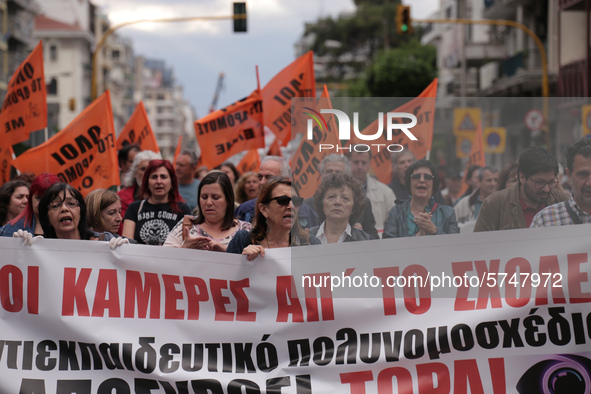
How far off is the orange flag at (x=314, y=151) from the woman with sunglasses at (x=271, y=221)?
475 millimetres

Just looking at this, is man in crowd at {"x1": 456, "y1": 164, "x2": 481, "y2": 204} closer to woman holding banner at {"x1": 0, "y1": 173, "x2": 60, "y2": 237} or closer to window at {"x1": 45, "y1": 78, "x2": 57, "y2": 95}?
woman holding banner at {"x1": 0, "y1": 173, "x2": 60, "y2": 237}

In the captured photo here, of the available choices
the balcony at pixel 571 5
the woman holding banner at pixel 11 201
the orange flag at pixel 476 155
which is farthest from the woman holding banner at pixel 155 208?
the balcony at pixel 571 5

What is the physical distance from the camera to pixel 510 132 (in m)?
7.91

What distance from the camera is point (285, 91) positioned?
1139 cm

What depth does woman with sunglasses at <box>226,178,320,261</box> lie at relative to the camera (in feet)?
18.2

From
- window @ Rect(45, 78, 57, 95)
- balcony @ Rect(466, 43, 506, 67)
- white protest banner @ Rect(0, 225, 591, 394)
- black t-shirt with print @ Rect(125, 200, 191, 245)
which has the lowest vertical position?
white protest banner @ Rect(0, 225, 591, 394)

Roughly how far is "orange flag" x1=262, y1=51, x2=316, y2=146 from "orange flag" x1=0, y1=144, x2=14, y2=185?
2.96m

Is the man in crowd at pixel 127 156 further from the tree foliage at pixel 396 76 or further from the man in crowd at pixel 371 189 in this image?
the tree foliage at pixel 396 76

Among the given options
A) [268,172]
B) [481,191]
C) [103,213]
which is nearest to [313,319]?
[103,213]

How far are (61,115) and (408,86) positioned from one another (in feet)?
103

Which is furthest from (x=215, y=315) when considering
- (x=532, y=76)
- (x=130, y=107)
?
(x=130, y=107)

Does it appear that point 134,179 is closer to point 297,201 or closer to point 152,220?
point 152,220

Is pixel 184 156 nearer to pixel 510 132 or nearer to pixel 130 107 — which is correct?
pixel 510 132

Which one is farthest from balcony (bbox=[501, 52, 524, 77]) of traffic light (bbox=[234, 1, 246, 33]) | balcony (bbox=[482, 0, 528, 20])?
traffic light (bbox=[234, 1, 246, 33])
